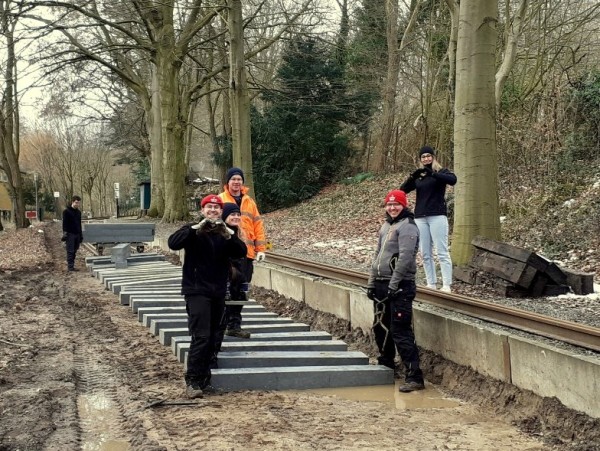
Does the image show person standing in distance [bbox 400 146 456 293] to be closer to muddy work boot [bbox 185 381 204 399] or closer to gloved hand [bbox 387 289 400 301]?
gloved hand [bbox 387 289 400 301]

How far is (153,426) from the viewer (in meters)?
5.14

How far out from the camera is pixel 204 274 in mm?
6195

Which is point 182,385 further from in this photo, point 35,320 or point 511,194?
point 511,194

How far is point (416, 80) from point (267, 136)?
6.77m

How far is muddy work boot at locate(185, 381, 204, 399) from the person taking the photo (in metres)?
5.93

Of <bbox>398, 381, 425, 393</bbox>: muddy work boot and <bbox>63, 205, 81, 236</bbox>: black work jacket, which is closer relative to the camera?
<bbox>398, 381, 425, 393</bbox>: muddy work boot

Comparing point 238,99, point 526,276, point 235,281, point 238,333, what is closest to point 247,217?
point 235,281

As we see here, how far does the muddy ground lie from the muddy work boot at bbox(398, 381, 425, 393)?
0.66ft

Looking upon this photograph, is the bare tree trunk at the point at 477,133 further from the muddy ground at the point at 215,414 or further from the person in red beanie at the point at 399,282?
the person in red beanie at the point at 399,282

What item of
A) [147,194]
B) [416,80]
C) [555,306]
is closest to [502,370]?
[555,306]

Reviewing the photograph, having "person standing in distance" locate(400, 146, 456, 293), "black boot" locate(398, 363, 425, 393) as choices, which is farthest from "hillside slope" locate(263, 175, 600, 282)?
"black boot" locate(398, 363, 425, 393)

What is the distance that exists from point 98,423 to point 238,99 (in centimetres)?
1484

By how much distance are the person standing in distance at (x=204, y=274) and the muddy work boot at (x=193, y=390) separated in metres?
0.01

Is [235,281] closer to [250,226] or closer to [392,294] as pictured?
[250,226]
